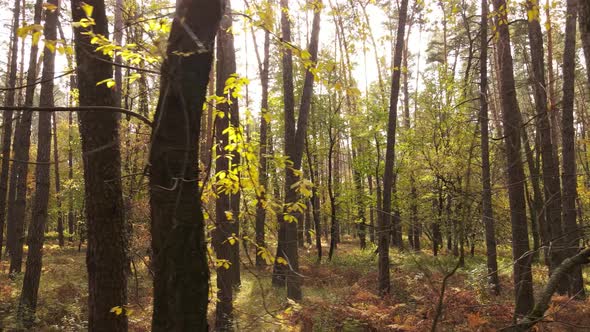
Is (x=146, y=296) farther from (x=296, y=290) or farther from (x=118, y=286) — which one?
(x=118, y=286)

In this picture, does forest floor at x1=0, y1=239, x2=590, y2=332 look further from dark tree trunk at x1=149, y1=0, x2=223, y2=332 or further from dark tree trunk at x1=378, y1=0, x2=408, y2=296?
dark tree trunk at x1=149, y1=0, x2=223, y2=332

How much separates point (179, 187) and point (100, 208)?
2.15 m

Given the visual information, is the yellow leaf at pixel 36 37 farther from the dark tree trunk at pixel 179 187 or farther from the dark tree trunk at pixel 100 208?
the dark tree trunk at pixel 100 208

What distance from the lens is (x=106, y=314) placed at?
3.62 meters

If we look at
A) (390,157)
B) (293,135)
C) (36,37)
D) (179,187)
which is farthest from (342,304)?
(36,37)

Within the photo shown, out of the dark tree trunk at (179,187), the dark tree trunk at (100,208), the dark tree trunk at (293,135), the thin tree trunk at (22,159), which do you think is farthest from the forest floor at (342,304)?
the dark tree trunk at (179,187)

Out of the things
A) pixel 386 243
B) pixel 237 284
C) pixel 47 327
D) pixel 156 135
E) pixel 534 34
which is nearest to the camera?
pixel 156 135

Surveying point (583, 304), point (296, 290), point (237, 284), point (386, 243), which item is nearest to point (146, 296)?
point (237, 284)

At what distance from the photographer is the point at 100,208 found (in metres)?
3.66

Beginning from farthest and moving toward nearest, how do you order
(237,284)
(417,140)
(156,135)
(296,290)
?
(417,140)
(237,284)
(296,290)
(156,135)

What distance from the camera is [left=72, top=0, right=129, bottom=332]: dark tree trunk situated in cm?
363

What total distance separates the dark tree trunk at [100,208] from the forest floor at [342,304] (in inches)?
18.7

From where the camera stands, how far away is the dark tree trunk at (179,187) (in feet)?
6.11

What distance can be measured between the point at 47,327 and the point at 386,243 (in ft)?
24.6
